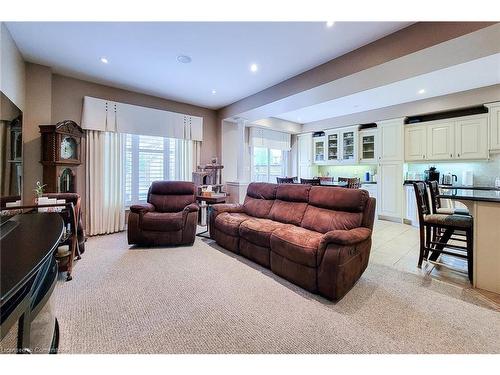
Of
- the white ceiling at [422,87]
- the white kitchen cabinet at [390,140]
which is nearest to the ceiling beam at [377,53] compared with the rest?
the white ceiling at [422,87]

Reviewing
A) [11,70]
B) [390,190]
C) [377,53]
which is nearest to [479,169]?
[390,190]

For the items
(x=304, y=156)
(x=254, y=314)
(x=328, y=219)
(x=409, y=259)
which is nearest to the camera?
(x=254, y=314)

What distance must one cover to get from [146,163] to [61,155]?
4.95 ft

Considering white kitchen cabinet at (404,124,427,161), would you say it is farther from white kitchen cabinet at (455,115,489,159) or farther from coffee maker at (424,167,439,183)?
white kitchen cabinet at (455,115,489,159)

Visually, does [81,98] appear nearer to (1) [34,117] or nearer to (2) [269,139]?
(1) [34,117]

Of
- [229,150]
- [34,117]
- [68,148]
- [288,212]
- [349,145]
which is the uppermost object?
[349,145]

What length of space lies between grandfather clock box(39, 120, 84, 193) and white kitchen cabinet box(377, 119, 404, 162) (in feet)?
20.6

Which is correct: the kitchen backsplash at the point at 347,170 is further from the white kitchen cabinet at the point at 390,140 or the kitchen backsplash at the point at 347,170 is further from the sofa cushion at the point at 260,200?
the sofa cushion at the point at 260,200

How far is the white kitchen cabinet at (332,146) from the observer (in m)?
6.61

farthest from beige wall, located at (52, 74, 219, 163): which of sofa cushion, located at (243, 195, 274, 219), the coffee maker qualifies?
the coffee maker

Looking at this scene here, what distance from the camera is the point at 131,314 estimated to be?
189 centimetres

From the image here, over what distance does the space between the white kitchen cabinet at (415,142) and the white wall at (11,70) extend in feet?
22.2

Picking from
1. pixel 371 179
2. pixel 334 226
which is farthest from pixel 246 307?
pixel 371 179

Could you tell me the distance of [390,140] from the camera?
5496 mm
